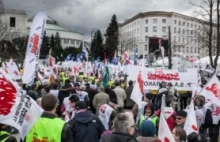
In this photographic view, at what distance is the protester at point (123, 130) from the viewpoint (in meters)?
4.19

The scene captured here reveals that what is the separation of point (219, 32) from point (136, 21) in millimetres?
115284

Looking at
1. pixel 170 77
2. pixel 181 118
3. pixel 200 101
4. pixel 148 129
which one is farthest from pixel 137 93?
pixel 170 77

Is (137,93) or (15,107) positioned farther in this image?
(137,93)

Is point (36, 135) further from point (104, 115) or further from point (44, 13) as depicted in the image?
point (44, 13)

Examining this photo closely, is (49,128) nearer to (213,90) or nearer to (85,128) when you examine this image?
(85,128)

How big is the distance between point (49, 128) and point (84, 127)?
1.36 m

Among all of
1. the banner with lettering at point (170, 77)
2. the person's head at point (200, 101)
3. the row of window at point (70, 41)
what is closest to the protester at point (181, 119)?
the person's head at point (200, 101)

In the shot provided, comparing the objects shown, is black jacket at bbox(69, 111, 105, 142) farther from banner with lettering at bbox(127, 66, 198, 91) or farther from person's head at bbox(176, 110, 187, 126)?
banner with lettering at bbox(127, 66, 198, 91)

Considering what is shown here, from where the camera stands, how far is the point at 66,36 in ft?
472

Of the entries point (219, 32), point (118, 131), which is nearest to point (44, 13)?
point (118, 131)

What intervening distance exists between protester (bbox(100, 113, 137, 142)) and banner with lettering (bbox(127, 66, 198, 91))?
311 inches

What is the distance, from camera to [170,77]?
1292 centimetres

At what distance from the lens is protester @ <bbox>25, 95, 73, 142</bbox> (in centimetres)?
480

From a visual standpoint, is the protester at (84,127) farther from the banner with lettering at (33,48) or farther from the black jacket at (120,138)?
the banner with lettering at (33,48)
